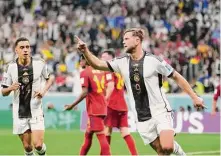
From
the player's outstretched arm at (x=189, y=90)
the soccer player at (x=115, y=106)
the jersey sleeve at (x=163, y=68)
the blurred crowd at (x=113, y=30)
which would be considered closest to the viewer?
the player's outstretched arm at (x=189, y=90)

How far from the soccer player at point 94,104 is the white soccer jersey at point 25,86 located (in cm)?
138

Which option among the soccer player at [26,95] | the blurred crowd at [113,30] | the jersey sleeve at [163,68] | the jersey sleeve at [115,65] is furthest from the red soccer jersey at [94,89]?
the blurred crowd at [113,30]

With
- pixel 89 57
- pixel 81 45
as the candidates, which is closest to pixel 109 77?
pixel 89 57

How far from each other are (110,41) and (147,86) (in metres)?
19.6

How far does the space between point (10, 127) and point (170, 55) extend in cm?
722

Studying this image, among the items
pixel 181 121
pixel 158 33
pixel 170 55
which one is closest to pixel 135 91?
pixel 181 121

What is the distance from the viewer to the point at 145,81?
10.3 m

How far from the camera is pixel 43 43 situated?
96.3ft

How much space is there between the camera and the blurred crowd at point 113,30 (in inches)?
1064

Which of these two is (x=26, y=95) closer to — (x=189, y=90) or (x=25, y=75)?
(x=25, y=75)

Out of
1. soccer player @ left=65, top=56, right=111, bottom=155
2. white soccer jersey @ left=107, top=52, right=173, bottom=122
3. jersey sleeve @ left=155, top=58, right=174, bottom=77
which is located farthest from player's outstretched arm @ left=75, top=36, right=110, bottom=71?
soccer player @ left=65, top=56, right=111, bottom=155

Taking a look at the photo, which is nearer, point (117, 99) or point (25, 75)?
point (25, 75)

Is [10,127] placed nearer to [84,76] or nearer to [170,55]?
[170,55]

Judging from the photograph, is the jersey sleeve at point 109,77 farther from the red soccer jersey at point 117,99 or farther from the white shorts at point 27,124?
the white shorts at point 27,124
